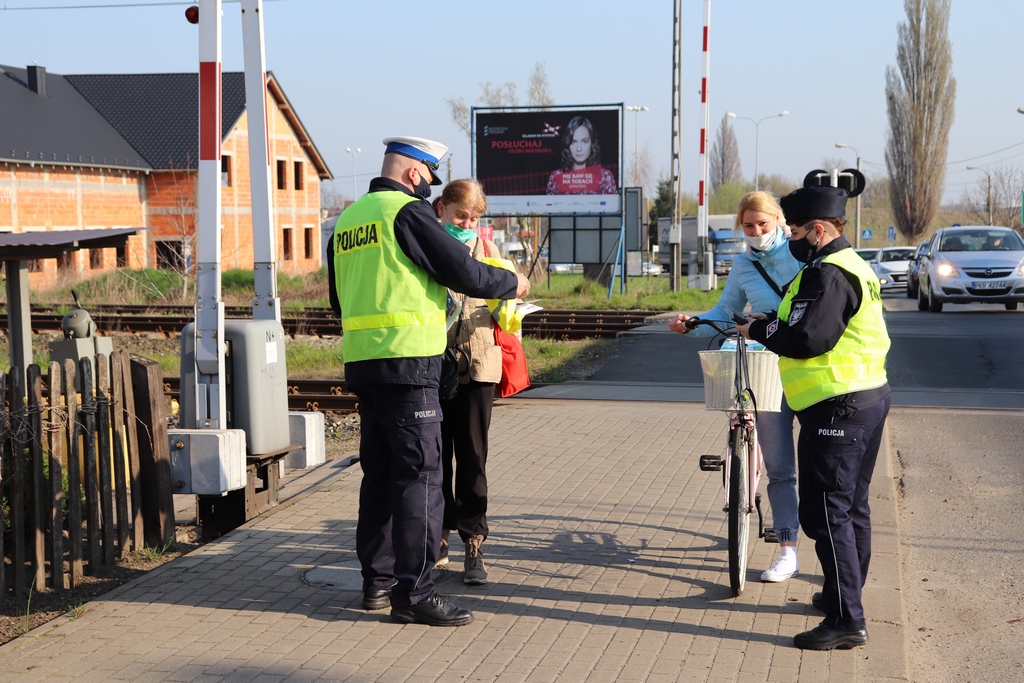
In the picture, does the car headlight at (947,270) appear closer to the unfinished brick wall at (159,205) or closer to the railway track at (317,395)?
the railway track at (317,395)

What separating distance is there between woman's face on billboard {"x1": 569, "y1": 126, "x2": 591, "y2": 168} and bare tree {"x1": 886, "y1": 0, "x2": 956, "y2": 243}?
42.0 meters

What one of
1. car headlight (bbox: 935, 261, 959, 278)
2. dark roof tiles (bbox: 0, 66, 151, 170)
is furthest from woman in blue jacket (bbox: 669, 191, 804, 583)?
dark roof tiles (bbox: 0, 66, 151, 170)

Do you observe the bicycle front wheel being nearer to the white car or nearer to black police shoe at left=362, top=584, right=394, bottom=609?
black police shoe at left=362, top=584, right=394, bottom=609

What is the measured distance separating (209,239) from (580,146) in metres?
24.8

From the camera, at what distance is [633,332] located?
18859mm

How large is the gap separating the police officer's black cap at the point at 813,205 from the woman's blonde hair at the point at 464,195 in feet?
4.68

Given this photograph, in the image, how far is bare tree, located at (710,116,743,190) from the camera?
483 ft

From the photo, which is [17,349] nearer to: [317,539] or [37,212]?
[317,539]

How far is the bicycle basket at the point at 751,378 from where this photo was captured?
5.25m

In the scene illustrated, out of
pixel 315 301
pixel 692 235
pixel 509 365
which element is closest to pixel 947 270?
pixel 315 301

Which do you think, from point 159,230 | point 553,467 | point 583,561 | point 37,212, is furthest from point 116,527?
point 159,230

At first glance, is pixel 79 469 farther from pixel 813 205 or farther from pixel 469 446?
pixel 813 205

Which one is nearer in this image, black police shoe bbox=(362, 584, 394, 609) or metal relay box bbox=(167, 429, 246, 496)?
black police shoe bbox=(362, 584, 394, 609)

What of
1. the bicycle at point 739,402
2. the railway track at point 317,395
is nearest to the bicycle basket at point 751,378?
the bicycle at point 739,402
